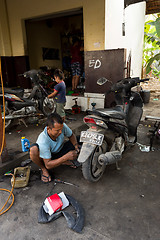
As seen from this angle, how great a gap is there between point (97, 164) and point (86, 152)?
457 millimetres

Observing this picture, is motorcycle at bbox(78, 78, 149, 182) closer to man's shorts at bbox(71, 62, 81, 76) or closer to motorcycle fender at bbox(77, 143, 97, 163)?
motorcycle fender at bbox(77, 143, 97, 163)

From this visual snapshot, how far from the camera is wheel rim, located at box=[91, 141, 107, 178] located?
2.69m

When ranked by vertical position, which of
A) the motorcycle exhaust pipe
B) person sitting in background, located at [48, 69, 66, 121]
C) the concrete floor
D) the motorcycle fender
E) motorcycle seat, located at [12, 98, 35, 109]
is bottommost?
the concrete floor

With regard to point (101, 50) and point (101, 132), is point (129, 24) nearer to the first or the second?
point (101, 50)

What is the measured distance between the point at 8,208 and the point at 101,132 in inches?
62.8

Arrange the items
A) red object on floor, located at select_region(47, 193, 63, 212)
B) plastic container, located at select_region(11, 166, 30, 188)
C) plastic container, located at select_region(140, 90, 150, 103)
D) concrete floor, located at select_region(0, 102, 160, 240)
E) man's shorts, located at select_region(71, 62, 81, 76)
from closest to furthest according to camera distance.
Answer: concrete floor, located at select_region(0, 102, 160, 240) → red object on floor, located at select_region(47, 193, 63, 212) → plastic container, located at select_region(11, 166, 30, 188) → man's shorts, located at select_region(71, 62, 81, 76) → plastic container, located at select_region(140, 90, 150, 103)

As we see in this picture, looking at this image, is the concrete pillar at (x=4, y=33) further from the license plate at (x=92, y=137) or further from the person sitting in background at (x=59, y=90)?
the license plate at (x=92, y=137)

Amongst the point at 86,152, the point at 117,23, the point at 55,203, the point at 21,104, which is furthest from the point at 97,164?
the point at 117,23

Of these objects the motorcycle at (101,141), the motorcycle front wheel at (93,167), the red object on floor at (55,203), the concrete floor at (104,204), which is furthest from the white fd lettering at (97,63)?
the red object on floor at (55,203)

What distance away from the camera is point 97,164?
2754mm

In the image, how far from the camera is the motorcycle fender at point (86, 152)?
238 cm

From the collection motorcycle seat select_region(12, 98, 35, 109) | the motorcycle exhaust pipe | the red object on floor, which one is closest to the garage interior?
motorcycle seat select_region(12, 98, 35, 109)

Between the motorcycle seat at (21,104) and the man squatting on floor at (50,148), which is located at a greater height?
the motorcycle seat at (21,104)

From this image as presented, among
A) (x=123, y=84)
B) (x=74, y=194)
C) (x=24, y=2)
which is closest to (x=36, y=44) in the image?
(x=24, y=2)
